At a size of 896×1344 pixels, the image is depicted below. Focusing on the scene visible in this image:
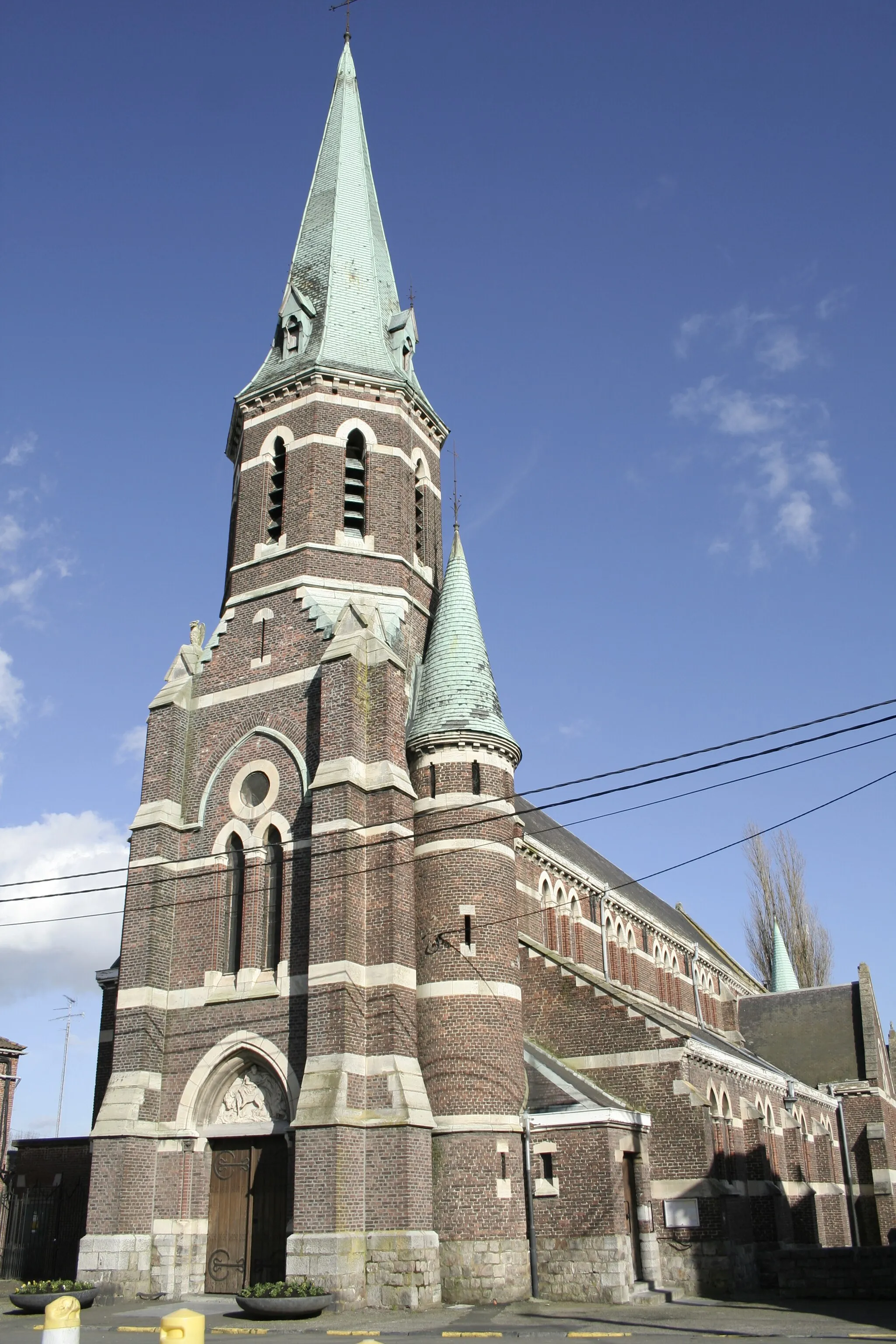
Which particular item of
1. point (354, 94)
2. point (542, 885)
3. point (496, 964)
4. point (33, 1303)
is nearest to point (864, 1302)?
point (496, 964)

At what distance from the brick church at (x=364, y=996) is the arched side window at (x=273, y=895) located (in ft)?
0.17

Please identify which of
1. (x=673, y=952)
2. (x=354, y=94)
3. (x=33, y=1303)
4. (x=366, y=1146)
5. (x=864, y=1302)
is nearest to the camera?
(x=33, y=1303)

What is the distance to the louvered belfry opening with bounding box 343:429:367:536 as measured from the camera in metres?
31.0

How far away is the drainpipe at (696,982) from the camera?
45.8 m

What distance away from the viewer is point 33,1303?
20.6 m

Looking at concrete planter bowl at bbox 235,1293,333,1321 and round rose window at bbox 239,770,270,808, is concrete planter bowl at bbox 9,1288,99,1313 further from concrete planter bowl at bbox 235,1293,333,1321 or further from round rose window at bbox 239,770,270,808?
round rose window at bbox 239,770,270,808

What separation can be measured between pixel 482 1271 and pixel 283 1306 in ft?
15.9

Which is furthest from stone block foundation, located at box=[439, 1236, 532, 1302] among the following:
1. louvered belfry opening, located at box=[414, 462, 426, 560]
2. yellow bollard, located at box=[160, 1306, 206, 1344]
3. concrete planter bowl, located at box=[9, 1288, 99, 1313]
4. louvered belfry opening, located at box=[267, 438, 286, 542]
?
louvered belfry opening, located at box=[267, 438, 286, 542]

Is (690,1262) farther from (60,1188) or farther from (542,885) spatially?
(60,1188)

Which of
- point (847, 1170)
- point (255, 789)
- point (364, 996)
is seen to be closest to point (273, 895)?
point (255, 789)

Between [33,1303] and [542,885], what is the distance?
16.7 m

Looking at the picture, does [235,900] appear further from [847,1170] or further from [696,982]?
[847,1170]

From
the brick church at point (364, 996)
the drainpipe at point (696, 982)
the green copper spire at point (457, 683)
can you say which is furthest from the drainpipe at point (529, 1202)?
the drainpipe at point (696, 982)

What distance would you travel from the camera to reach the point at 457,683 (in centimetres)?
2767
